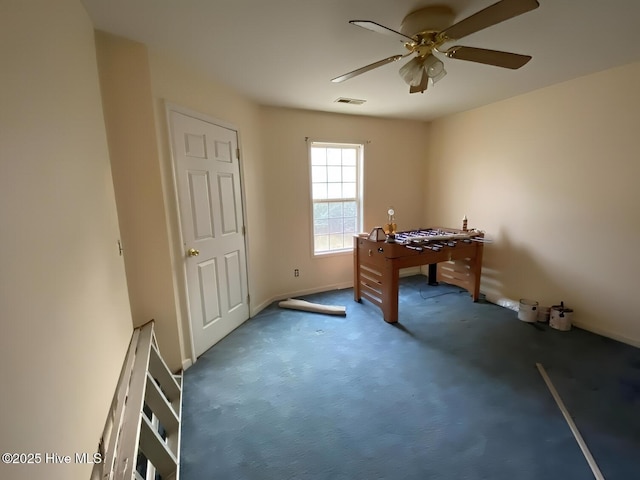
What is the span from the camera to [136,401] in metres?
1.35

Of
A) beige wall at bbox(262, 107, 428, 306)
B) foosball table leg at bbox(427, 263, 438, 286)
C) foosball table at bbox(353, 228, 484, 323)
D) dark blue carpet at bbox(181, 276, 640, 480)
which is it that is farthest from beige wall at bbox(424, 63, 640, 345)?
beige wall at bbox(262, 107, 428, 306)

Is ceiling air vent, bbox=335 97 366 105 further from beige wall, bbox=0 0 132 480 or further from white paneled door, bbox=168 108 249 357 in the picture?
beige wall, bbox=0 0 132 480

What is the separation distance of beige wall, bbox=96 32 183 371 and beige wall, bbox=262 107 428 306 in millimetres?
1555

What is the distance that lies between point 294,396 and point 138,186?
182 centimetres

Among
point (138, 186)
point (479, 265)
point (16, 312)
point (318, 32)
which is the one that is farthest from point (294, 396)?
point (479, 265)

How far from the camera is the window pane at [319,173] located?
379 cm

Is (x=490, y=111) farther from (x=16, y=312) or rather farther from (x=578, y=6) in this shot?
(x=16, y=312)

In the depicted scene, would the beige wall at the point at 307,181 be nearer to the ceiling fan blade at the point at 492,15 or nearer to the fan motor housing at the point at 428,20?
the fan motor housing at the point at 428,20

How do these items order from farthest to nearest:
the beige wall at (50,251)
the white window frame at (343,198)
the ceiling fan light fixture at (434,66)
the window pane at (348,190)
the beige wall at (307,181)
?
the window pane at (348,190) < the white window frame at (343,198) < the beige wall at (307,181) < the ceiling fan light fixture at (434,66) < the beige wall at (50,251)

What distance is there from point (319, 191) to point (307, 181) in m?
0.26

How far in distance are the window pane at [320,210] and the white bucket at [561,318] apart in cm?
272

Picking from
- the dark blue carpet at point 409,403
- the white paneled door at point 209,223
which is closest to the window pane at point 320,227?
the white paneled door at point 209,223

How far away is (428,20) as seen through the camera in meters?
1.58

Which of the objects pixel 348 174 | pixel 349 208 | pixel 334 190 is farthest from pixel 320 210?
pixel 348 174
